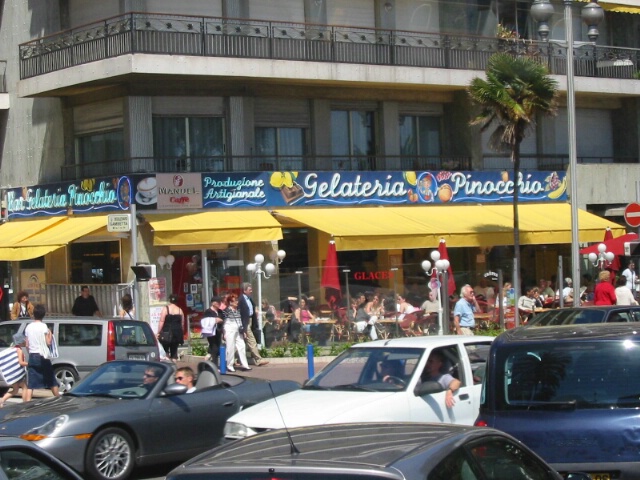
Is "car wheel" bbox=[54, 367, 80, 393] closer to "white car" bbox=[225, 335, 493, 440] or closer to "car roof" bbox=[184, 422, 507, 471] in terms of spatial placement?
"white car" bbox=[225, 335, 493, 440]

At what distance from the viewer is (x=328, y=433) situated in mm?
5223

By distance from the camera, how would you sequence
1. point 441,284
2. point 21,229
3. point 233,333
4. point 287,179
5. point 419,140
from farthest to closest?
1. point 419,140
2. point 21,229
3. point 287,179
4. point 441,284
5. point 233,333

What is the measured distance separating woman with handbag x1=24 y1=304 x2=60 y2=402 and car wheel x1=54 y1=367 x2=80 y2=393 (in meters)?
2.02

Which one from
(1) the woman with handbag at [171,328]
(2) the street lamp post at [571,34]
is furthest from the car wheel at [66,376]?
(2) the street lamp post at [571,34]

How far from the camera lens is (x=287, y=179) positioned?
28125 mm

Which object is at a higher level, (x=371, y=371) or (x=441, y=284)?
(x=441, y=284)

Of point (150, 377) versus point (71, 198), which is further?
point (71, 198)

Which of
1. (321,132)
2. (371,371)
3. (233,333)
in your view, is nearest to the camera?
(371,371)

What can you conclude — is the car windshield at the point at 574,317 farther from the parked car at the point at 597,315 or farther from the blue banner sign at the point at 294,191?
the blue banner sign at the point at 294,191

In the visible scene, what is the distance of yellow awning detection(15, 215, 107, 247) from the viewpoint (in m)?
26.0

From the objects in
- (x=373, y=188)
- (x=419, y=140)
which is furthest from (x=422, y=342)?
(x=419, y=140)

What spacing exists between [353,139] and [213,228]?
614cm

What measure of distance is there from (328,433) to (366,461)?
706 millimetres

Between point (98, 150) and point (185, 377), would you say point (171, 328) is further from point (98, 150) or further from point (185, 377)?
point (185, 377)
